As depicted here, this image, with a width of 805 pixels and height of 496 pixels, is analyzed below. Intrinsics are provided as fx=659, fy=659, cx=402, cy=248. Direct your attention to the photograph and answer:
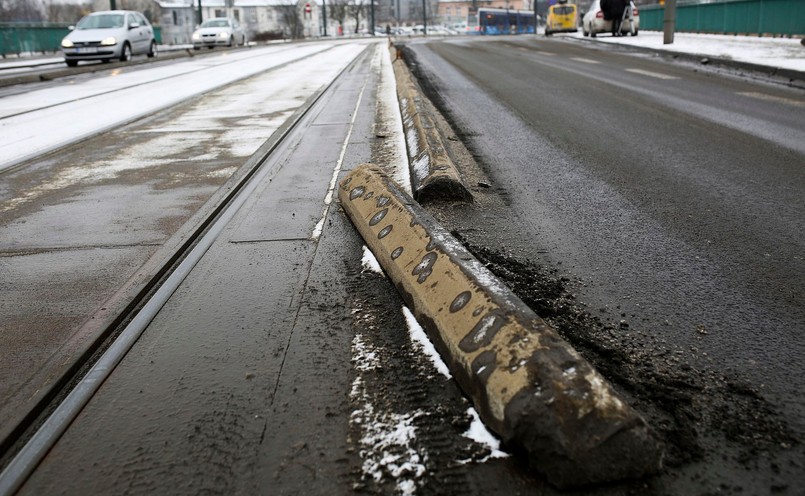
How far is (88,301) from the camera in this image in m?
3.21

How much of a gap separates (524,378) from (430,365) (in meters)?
0.56

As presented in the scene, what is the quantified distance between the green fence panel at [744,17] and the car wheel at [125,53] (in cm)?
2177

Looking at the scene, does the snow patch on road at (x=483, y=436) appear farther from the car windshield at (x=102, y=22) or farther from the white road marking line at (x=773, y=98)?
the car windshield at (x=102, y=22)

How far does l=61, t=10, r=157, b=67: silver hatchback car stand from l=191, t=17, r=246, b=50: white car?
35.0 feet

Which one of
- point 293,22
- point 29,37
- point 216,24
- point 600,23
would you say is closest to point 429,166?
point 600,23

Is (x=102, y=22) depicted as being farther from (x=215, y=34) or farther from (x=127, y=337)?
(x=127, y=337)

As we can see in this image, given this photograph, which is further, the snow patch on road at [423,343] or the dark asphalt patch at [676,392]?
the snow patch on road at [423,343]

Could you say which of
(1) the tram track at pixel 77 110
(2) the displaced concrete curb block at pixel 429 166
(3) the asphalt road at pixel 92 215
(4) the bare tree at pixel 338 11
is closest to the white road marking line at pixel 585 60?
(1) the tram track at pixel 77 110

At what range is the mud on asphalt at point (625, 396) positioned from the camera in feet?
6.05

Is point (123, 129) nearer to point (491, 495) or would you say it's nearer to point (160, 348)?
point (160, 348)

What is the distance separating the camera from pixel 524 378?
6.48 feet

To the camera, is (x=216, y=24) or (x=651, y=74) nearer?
(x=651, y=74)

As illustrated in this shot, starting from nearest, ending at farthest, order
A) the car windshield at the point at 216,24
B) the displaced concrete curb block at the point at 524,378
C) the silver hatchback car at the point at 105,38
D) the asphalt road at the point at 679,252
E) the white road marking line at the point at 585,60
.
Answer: the displaced concrete curb block at the point at 524,378 → the asphalt road at the point at 679,252 → the white road marking line at the point at 585,60 → the silver hatchback car at the point at 105,38 → the car windshield at the point at 216,24

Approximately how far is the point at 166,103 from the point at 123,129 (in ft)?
9.53
